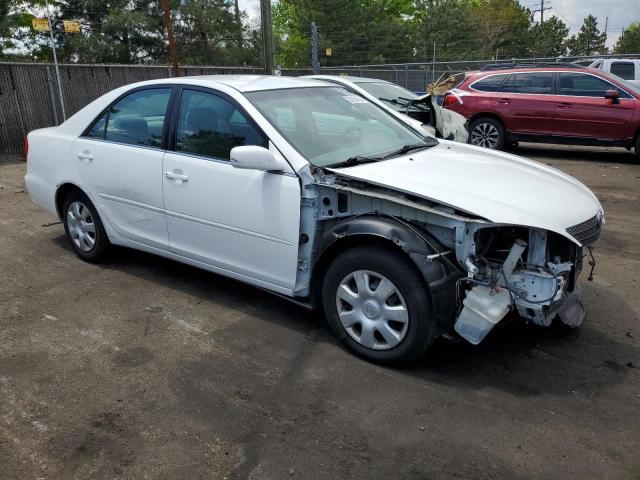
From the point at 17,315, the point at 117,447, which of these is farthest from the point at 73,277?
the point at 117,447

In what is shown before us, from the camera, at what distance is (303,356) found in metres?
3.53

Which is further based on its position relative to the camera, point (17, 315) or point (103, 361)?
point (17, 315)

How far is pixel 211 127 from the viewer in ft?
13.2

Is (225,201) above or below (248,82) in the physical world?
below

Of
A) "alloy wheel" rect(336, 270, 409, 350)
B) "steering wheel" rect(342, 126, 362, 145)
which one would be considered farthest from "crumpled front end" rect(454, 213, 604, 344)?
"steering wheel" rect(342, 126, 362, 145)

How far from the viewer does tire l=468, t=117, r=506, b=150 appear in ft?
36.1

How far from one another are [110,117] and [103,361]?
2245 mm

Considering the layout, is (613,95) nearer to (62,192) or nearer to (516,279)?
(516,279)

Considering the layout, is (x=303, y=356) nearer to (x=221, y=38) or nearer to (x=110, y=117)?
(x=110, y=117)

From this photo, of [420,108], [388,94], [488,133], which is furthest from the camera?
[488,133]

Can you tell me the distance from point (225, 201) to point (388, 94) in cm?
611

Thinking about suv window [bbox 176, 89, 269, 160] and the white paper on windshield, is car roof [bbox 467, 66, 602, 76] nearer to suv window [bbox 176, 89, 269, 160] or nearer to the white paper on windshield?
the white paper on windshield

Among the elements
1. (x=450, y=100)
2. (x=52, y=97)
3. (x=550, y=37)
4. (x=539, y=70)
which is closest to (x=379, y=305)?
(x=539, y=70)

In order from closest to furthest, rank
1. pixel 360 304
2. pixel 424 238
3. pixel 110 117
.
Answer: pixel 424 238 → pixel 360 304 → pixel 110 117
